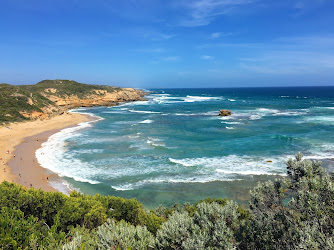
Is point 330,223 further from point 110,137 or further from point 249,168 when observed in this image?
point 110,137

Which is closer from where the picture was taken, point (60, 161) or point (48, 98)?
point (60, 161)

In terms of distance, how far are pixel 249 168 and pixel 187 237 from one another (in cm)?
2169

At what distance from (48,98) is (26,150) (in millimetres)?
64550

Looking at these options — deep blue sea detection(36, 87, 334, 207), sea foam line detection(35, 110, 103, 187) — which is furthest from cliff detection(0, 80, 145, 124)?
sea foam line detection(35, 110, 103, 187)

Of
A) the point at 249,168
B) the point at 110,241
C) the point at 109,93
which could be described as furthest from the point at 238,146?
the point at 109,93

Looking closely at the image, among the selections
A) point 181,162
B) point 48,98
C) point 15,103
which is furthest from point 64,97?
point 181,162

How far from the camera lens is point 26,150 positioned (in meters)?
36.8

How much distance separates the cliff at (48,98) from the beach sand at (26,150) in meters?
5.10

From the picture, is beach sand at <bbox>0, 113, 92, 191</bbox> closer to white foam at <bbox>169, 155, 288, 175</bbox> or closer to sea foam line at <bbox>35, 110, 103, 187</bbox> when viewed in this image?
sea foam line at <bbox>35, 110, 103, 187</bbox>

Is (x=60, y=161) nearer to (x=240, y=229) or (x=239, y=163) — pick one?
(x=239, y=163)

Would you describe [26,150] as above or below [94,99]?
below

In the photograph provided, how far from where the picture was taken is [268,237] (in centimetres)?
779

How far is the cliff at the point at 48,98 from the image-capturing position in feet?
205

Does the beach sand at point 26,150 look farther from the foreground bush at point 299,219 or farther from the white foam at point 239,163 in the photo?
the foreground bush at point 299,219
